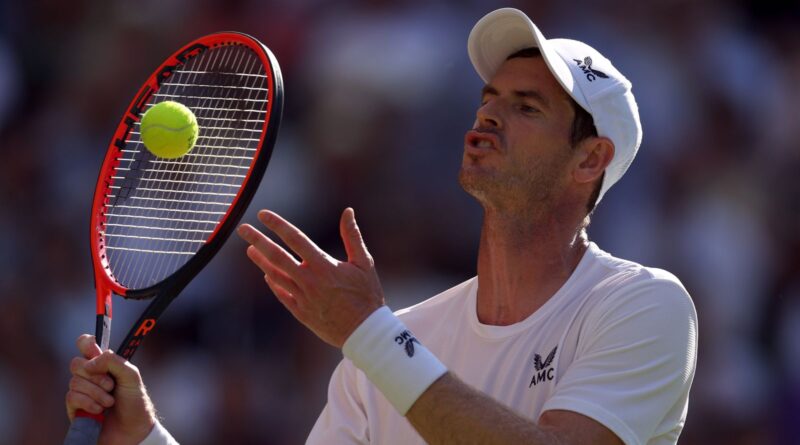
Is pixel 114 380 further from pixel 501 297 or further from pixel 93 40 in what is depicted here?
pixel 93 40

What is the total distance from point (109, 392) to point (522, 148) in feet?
3.98

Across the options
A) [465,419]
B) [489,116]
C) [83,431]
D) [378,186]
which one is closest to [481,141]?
[489,116]

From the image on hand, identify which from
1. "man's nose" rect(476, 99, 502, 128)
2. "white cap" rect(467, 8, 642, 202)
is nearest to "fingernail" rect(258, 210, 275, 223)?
"man's nose" rect(476, 99, 502, 128)

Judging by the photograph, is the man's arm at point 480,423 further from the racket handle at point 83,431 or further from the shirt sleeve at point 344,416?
the racket handle at point 83,431

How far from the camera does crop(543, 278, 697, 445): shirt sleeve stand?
8.91 ft

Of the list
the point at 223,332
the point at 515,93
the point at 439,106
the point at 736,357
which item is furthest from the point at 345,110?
the point at 515,93

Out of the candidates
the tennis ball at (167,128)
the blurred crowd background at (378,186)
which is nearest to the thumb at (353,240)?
the tennis ball at (167,128)

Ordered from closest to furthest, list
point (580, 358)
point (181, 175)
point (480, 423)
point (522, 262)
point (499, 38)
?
point (480, 423), point (580, 358), point (522, 262), point (499, 38), point (181, 175)

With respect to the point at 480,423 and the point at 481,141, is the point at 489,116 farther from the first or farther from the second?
the point at 480,423

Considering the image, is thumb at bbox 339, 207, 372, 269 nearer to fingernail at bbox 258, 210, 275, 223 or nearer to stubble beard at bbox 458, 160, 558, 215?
fingernail at bbox 258, 210, 275, 223

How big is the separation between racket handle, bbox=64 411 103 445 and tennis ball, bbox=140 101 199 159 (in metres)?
0.83

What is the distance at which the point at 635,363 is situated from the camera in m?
2.78

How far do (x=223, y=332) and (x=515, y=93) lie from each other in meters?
2.60

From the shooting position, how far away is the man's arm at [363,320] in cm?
261
